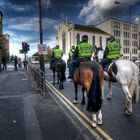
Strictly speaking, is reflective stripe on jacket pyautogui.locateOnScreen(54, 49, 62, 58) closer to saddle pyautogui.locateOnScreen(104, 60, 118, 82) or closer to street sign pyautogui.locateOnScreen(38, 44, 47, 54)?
street sign pyautogui.locateOnScreen(38, 44, 47, 54)

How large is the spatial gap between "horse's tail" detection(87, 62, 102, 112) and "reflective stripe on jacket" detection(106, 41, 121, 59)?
2.62 metres

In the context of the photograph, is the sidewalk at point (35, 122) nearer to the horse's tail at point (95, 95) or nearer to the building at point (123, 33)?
the horse's tail at point (95, 95)

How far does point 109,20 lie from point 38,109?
9370cm

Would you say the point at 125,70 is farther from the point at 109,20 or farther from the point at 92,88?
the point at 109,20

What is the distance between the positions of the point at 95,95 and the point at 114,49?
315 cm

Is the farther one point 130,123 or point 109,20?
point 109,20

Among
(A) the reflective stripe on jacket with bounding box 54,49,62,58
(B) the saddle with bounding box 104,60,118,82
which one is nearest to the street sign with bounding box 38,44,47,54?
(A) the reflective stripe on jacket with bounding box 54,49,62,58

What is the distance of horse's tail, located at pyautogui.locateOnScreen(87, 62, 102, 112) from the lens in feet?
20.8

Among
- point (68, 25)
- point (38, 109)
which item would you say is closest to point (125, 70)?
point (38, 109)

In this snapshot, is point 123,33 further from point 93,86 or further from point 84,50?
point 93,86

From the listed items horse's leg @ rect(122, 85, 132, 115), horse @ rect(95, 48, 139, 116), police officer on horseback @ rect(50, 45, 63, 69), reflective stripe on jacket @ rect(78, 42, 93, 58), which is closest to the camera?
horse's leg @ rect(122, 85, 132, 115)

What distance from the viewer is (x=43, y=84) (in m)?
11.4

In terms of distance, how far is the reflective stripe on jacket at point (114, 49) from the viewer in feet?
29.5

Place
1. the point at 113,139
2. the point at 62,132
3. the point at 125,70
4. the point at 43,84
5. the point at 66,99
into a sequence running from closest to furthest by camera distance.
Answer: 1. the point at 113,139
2. the point at 62,132
3. the point at 125,70
4. the point at 66,99
5. the point at 43,84
